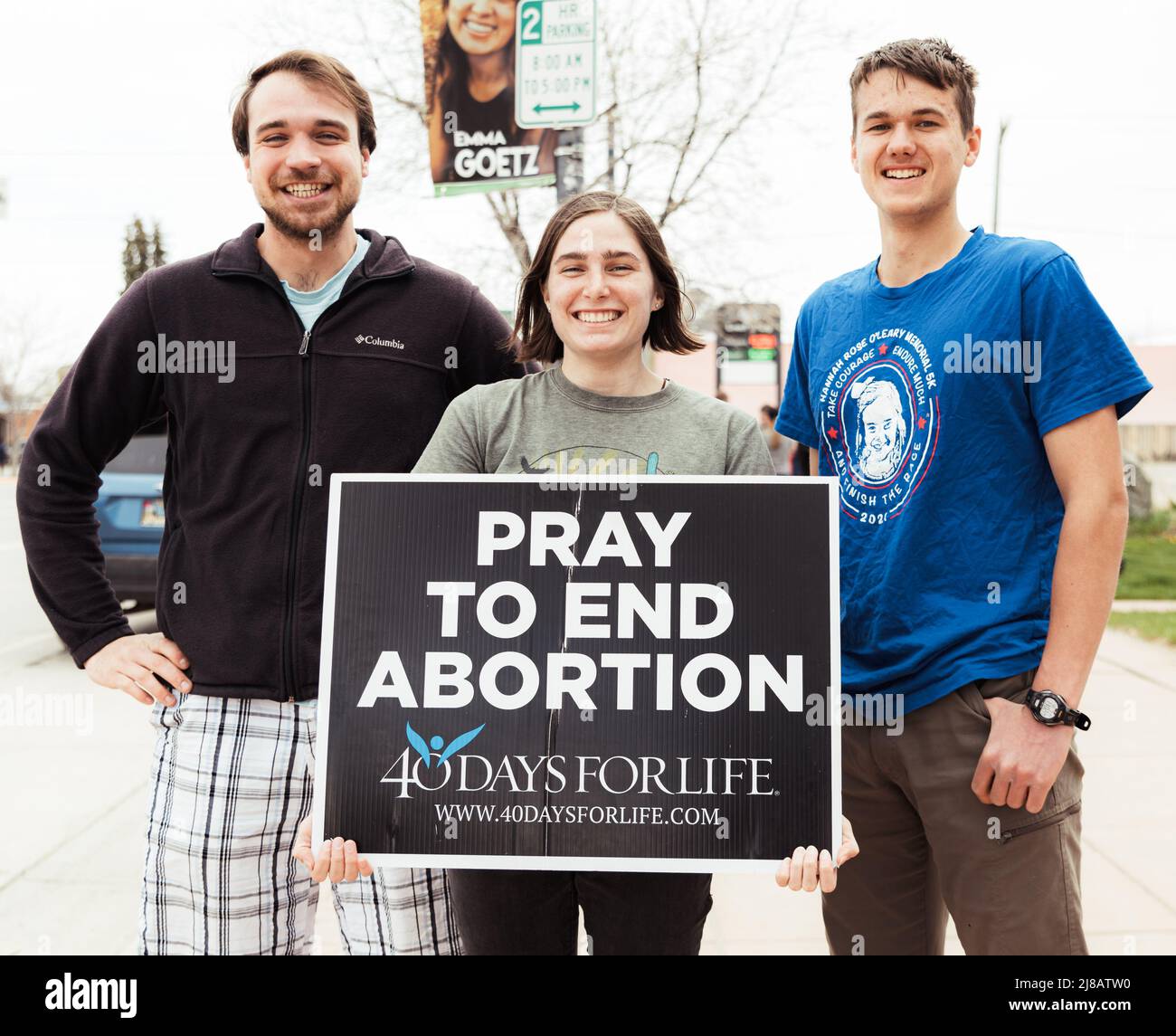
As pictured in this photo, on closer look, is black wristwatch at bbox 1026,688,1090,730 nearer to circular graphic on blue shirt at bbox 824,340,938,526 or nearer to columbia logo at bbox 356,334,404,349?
circular graphic on blue shirt at bbox 824,340,938,526

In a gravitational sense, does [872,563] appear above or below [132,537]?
above

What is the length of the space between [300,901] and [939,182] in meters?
2.16

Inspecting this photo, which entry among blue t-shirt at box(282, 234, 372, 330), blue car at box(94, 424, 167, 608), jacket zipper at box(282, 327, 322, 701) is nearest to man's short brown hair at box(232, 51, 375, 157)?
blue t-shirt at box(282, 234, 372, 330)

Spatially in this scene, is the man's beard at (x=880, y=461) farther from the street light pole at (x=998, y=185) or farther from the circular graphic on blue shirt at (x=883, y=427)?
the street light pole at (x=998, y=185)

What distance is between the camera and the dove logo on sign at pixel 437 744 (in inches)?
81.4

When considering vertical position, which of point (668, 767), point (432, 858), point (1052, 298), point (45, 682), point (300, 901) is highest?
point (1052, 298)

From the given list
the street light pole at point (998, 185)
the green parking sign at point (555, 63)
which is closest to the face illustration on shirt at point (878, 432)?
the green parking sign at point (555, 63)

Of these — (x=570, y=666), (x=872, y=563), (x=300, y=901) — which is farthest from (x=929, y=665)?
(x=300, y=901)

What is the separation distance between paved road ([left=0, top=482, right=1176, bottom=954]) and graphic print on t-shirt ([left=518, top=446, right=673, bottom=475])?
82.9 inches

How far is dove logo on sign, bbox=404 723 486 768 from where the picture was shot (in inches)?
81.4

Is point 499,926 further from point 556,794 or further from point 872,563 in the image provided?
point 872,563

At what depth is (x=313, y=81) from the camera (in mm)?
2436

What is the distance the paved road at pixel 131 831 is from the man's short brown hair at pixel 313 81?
8.55 ft

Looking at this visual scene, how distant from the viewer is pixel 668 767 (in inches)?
80.8
